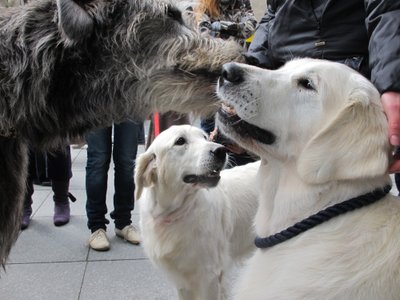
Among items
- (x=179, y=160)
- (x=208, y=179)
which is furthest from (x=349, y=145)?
(x=179, y=160)

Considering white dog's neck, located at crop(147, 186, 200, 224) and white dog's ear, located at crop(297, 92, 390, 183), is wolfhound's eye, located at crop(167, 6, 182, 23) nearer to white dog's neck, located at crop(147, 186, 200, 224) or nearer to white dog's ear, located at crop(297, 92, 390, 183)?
white dog's ear, located at crop(297, 92, 390, 183)

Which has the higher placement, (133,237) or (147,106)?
(147,106)

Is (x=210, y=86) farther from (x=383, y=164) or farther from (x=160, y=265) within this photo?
(x=160, y=265)

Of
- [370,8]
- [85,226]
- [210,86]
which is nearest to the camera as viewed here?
[370,8]

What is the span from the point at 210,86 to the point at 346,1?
771 mm

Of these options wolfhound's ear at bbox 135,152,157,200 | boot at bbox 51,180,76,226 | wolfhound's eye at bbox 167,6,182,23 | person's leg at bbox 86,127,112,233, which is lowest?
boot at bbox 51,180,76,226

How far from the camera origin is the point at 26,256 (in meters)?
4.27

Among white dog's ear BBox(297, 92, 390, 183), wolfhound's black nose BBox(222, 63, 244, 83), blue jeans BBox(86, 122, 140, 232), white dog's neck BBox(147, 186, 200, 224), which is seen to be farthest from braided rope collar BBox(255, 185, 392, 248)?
blue jeans BBox(86, 122, 140, 232)

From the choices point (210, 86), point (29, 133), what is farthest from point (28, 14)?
point (210, 86)

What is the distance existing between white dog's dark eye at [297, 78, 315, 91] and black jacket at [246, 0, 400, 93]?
25cm

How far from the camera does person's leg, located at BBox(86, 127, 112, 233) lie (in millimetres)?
4312

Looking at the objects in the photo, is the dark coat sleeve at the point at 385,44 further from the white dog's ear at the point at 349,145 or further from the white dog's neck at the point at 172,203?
the white dog's neck at the point at 172,203

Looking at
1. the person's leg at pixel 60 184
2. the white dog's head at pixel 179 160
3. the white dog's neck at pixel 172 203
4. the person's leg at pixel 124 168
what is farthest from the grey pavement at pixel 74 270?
the white dog's head at pixel 179 160

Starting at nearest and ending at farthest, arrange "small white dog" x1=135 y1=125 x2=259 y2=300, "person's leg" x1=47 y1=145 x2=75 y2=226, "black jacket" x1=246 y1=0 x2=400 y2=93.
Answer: "black jacket" x1=246 y1=0 x2=400 y2=93, "small white dog" x1=135 y1=125 x2=259 y2=300, "person's leg" x1=47 y1=145 x2=75 y2=226
